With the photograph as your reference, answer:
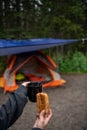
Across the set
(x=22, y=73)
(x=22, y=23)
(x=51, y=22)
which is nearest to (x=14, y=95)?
(x=22, y=73)

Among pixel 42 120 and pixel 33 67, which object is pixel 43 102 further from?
pixel 33 67

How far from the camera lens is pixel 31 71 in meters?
6.57

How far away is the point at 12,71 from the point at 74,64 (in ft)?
9.98

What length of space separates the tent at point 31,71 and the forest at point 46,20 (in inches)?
99.1

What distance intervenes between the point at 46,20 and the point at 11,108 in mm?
9019

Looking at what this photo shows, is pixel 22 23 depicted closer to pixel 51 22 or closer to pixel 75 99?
pixel 51 22

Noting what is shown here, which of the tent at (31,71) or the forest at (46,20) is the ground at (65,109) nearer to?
the tent at (31,71)

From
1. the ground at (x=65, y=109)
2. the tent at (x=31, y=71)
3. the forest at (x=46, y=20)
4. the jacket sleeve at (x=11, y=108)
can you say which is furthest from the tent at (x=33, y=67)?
the jacket sleeve at (x=11, y=108)

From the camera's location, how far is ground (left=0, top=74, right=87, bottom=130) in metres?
3.63

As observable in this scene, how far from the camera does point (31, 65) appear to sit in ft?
21.7

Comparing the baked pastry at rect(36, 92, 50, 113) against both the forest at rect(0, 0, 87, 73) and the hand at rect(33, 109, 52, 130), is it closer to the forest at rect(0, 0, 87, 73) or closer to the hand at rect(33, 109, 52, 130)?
the hand at rect(33, 109, 52, 130)

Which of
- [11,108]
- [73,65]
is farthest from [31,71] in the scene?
[11,108]

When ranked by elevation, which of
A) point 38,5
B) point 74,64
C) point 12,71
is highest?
point 38,5

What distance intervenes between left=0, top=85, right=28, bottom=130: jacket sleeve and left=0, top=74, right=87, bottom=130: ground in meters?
2.16
